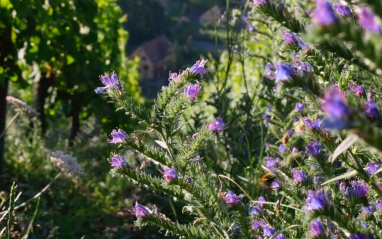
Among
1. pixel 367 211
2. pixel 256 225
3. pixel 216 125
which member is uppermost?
pixel 216 125

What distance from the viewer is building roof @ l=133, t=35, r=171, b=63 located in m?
19.7

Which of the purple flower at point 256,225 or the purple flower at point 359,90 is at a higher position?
the purple flower at point 359,90

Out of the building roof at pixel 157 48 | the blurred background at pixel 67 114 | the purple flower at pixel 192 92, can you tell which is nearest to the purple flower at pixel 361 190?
the purple flower at pixel 192 92

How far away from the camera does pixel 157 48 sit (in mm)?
20391

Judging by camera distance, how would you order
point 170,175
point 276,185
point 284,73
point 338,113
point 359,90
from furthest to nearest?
1. point 276,185
2. point 170,175
3. point 359,90
4. point 284,73
5. point 338,113

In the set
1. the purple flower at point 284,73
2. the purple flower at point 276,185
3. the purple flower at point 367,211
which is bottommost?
the purple flower at point 367,211

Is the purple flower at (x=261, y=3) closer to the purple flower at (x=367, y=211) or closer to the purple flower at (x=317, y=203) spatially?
the purple flower at (x=317, y=203)

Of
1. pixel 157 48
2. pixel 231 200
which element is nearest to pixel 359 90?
pixel 231 200

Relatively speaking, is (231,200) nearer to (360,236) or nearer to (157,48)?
(360,236)

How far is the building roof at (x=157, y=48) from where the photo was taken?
1970 centimetres

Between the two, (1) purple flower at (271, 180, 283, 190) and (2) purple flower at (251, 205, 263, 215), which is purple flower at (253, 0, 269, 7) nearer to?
(2) purple flower at (251, 205, 263, 215)

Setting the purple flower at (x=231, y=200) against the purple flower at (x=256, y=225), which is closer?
the purple flower at (x=231, y=200)

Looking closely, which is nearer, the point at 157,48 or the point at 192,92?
the point at 192,92

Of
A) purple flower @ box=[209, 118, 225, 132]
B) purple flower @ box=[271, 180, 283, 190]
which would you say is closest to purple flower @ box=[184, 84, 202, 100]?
purple flower @ box=[209, 118, 225, 132]
